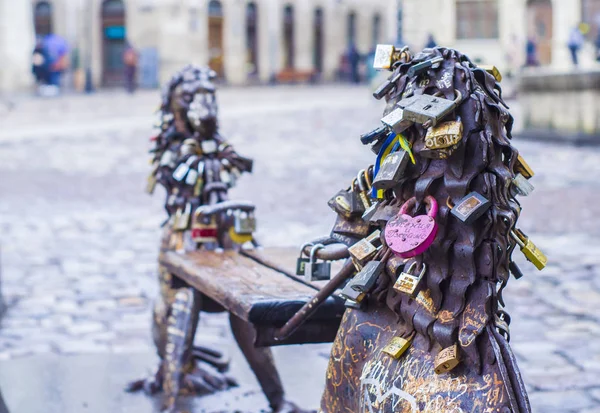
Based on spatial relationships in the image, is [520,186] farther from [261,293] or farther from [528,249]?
[261,293]

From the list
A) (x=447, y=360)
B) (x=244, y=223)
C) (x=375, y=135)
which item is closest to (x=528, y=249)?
(x=447, y=360)

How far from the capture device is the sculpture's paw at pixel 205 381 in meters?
5.05

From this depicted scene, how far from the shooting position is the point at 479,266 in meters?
2.67

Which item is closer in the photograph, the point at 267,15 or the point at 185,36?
the point at 185,36

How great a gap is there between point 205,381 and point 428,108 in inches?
110

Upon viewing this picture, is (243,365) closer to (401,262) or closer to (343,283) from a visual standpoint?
(343,283)

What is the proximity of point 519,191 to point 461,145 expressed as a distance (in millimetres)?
232

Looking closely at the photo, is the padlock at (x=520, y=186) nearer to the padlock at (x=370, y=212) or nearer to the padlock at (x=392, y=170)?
the padlock at (x=392, y=170)

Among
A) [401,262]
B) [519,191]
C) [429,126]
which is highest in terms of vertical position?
[429,126]

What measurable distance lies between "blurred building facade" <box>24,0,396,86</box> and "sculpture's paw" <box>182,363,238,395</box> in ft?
111

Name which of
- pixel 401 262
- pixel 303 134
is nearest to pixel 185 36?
pixel 303 134

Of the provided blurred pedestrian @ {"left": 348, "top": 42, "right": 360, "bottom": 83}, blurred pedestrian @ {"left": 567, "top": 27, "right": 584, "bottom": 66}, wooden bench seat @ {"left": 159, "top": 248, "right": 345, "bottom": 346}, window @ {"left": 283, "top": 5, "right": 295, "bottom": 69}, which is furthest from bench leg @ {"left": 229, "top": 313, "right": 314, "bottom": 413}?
window @ {"left": 283, "top": 5, "right": 295, "bottom": 69}

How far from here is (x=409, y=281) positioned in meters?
2.72

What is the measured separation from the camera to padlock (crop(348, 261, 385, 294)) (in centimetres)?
283
